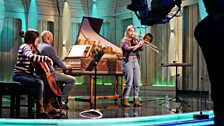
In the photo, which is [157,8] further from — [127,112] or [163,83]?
[163,83]

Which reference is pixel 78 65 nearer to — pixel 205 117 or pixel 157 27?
pixel 205 117

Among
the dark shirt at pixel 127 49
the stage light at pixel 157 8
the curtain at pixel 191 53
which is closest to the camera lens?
the dark shirt at pixel 127 49

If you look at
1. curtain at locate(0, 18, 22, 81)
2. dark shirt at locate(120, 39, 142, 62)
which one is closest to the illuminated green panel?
dark shirt at locate(120, 39, 142, 62)

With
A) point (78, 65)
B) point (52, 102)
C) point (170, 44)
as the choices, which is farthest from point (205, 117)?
point (170, 44)

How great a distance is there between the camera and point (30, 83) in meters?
4.39

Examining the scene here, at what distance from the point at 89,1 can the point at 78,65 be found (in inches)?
209

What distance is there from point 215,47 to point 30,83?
3.43 m

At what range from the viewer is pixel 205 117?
12.3ft

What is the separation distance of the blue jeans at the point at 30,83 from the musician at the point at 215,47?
10.9ft

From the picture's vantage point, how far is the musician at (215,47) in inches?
51.1

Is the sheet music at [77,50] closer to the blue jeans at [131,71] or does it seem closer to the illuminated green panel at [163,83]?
the blue jeans at [131,71]

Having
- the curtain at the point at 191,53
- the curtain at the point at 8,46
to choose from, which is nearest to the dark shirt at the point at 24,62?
the curtain at the point at 8,46

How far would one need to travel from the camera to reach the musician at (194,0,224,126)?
1298 mm

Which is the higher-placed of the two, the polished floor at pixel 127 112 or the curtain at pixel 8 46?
the curtain at pixel 8 46
